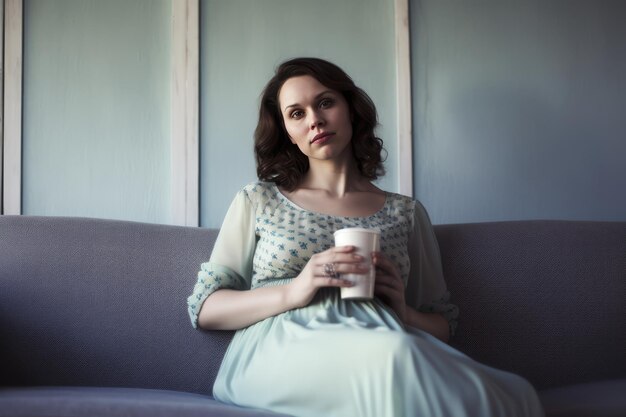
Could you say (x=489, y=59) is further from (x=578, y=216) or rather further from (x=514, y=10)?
(x=578, y=216)

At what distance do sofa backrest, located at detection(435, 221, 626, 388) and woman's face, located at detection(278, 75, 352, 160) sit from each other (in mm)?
434

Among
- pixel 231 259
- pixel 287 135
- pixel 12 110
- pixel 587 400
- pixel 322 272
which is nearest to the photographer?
pixel 322 272

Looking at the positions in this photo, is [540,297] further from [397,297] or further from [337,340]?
[337,340]

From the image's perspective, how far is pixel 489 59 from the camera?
2504 millimetres

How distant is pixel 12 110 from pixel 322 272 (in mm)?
1265

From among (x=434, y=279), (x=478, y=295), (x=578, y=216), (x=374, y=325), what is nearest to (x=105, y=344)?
(x=374, y=325)

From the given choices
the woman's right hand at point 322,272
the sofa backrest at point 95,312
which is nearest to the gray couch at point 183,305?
the sofa backrest at point 95,312

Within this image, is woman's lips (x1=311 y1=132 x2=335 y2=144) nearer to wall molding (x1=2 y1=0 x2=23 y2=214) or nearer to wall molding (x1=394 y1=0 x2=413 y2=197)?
wall molding (x1=394 y1=0 x2=413 y2=197)

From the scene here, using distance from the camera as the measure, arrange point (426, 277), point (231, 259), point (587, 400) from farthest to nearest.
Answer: point (426, 277), point (231, 259), point (587, 400)

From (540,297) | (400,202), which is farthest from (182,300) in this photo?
(540,297)

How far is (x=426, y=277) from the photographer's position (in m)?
2.02

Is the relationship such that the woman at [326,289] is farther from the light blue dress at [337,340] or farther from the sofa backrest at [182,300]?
the sofa backrest at [182,300]

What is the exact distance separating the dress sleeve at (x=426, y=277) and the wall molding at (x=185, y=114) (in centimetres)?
71

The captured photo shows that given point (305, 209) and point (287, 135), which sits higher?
point (287, 135)
